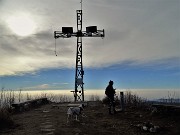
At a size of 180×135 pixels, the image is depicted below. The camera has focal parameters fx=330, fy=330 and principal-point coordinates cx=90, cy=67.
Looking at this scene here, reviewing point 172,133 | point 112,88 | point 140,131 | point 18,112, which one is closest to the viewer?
point 172,133

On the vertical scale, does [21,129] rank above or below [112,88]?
below

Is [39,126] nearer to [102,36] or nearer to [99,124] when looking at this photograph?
[99,124]

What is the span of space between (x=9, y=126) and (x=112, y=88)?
759 cm

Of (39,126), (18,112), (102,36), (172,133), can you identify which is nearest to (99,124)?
(39,126)

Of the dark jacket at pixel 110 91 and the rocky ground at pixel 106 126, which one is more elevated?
the dark jacket at pixel 110 91

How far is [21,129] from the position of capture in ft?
51.0

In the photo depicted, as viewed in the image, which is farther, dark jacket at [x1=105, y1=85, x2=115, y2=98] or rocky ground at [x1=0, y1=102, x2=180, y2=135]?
dark jacket at [x1=105, y1=85, x2=115, y2=98]

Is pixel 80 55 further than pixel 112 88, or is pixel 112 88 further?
pixel 80 55

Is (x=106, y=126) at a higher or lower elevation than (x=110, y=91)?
lower

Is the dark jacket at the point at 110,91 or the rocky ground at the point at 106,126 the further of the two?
the dark jacket at the point at 110,91

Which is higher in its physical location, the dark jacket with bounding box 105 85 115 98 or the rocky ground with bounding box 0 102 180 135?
the dark jacket with bounding box 105 85 115 98

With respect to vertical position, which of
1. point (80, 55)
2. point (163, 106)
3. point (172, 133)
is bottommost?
point (172, 133)

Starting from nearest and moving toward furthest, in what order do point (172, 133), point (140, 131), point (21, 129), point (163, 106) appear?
1. point (172, 133)
2. point (140, 131)
3. point (21, 129)
4. point (163, 106)

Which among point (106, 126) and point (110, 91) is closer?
point (106, 126)
